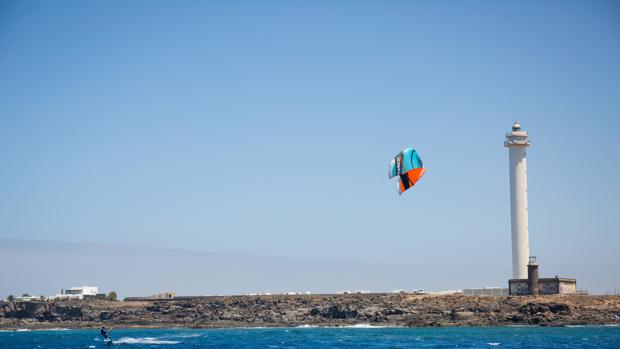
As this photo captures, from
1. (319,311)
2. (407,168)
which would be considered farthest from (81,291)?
(407,168)

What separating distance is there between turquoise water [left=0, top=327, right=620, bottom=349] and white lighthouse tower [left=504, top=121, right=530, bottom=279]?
774 cm

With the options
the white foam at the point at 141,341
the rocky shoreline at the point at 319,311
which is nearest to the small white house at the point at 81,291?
the rocky shoreline at the point at 319,311

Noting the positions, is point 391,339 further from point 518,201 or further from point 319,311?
point 319,311

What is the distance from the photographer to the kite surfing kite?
2178 inches

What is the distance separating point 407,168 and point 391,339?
18.9 m

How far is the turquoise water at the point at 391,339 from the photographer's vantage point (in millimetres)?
62938

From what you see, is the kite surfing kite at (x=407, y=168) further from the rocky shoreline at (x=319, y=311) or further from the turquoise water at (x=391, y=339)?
the rocky shoreline at (x=319, y=311)

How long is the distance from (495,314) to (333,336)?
1920 cm

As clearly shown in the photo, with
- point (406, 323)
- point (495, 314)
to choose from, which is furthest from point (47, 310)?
point (495, 314)

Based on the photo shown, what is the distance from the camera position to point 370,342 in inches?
2618

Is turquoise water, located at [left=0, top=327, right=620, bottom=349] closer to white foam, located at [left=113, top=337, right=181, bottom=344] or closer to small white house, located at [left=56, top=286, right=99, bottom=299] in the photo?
white foam, located at [left=113, top=337, right=181, bottom=344]

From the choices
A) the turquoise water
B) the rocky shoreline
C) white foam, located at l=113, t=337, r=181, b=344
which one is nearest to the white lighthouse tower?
the rocky shoreline

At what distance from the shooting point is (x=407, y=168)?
183 feet

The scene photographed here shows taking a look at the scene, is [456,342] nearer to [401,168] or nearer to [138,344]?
[401,168]
